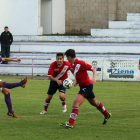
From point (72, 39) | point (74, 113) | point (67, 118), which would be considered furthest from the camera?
point (72, 39)

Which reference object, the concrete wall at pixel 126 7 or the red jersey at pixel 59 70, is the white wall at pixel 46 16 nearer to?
the concrete wall at pixel 126 7

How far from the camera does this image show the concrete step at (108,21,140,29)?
27.0 m

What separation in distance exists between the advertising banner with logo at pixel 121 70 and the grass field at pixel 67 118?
591 cm

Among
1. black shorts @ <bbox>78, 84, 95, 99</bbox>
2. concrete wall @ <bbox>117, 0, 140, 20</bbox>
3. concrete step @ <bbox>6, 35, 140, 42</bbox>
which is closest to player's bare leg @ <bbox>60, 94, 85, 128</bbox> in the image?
black shorts @ <bbox>78, 84, 95, 99</bbox>

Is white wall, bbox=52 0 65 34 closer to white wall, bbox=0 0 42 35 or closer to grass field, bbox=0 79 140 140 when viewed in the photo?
white wall, bbox=0 0 42 35

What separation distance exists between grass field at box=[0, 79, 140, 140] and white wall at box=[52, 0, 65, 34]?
54.7 feet

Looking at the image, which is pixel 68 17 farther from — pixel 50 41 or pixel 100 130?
pixel 100 130

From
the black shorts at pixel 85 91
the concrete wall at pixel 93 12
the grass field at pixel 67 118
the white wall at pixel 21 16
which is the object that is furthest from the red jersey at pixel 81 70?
the concrete wall at pixel 93 12

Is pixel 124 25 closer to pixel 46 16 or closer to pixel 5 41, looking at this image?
pixel 46 16

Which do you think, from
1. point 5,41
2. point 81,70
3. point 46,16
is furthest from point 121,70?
point 81,70

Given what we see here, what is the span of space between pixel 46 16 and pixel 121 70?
1217 centimetres

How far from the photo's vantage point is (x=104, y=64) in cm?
2084

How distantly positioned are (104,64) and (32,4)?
996 cm

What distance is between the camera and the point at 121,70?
67.8ft
